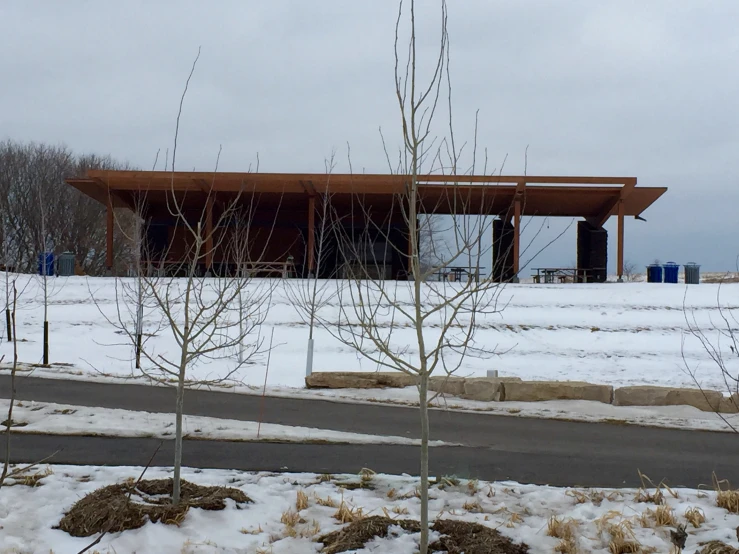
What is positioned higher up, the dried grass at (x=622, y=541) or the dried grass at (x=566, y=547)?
the dried grass at (x=622, y=541)

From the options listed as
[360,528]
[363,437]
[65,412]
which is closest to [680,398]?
[363,437]

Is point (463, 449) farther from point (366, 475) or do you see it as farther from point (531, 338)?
point (531, 338)

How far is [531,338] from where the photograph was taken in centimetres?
1703

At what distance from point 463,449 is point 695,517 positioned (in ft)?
9.33

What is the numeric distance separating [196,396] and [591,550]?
732cm

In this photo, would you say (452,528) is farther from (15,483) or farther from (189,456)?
(15,483)

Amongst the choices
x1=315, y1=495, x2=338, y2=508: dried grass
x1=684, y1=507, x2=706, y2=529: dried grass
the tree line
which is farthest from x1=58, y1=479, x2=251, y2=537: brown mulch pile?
the tree line

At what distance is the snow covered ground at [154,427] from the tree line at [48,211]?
29677 millimetres

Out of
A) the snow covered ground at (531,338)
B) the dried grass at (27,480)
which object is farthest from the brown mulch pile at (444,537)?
the snow covered ground at (531,338)

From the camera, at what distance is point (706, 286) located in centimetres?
2330

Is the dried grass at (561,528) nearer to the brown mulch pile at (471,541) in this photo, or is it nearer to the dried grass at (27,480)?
the brown mulch pile at (471,541)

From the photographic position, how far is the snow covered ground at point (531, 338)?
46.8ft

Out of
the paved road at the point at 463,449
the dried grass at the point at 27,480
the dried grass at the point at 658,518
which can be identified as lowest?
the paved road at the point at 463,449

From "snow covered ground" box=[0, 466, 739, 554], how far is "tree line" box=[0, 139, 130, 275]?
33252 mm
